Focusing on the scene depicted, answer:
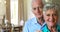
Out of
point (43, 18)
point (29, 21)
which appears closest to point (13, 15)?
point (29, 21)

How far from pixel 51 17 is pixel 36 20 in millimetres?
122

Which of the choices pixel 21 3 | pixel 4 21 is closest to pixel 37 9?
pixel 21 3

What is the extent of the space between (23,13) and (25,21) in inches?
2.9

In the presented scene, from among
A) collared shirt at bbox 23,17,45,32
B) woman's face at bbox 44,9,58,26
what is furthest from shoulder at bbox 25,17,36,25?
woman's face at bbox 44,9,58,26

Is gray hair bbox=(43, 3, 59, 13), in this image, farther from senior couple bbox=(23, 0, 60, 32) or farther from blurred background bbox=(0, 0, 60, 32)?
blurred background bbox=(0, 0, 60, 32)

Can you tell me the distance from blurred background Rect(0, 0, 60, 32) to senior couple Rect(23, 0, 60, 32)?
0.16 ft

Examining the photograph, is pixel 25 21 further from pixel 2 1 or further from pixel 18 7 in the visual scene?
pixel 2 1

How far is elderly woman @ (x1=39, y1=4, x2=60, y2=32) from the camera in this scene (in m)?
0.89

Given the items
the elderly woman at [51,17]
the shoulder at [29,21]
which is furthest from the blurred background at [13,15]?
the elderly woman at [51,17]

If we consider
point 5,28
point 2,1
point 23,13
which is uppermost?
point 2,1

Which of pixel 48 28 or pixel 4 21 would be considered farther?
pixel 4 21

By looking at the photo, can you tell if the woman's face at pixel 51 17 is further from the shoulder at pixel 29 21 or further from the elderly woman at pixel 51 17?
the shoulder at pixel 29 21

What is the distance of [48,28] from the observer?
0.92 metres

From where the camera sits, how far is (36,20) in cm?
95
